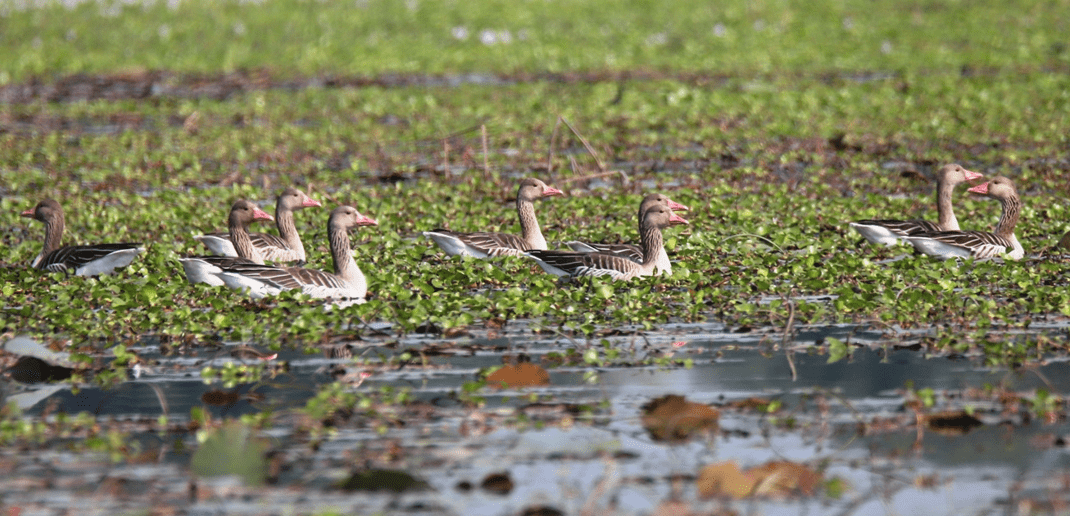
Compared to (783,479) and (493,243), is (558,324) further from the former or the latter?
(783,479)

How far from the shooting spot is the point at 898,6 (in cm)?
3931

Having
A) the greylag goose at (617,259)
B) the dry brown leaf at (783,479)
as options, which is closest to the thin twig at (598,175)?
the greylag goose at (617,259)

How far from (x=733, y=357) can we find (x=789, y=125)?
13961 millimetres

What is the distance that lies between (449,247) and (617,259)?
203cm

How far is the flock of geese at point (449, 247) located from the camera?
1166cm

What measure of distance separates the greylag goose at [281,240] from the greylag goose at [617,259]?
284 centimetres

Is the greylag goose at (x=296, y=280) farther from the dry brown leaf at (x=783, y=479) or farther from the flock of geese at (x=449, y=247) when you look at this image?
the dry brown leaf at (x=783, y=479)

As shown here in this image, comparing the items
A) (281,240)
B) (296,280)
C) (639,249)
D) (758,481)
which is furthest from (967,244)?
(281,240)

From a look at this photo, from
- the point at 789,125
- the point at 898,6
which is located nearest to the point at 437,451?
the point at 789,125

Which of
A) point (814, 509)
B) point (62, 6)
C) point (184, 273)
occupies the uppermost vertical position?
point (62, 6)

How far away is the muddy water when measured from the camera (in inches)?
261

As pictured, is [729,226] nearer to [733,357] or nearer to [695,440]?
[733,357]

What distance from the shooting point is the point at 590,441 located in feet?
24.6

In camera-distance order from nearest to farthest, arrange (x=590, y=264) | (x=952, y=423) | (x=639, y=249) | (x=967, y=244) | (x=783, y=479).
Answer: (x=783, y=479), (x=952, y=423), (x=590, y=264), (x=967, y=244), (x=639, y=249)
